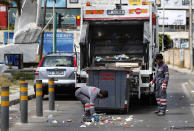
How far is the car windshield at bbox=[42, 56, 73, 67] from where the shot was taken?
18.2 m

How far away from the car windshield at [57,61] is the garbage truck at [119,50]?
2.07m

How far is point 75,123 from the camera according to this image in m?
12.1

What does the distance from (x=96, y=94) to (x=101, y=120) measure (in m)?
0.88

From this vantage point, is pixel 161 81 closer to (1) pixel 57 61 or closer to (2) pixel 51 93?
(2) pixel 51 93

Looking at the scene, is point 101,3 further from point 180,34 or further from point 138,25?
point 180,34

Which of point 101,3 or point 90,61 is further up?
point 101,3

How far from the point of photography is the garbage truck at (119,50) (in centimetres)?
1352

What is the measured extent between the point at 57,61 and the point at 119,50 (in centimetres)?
292

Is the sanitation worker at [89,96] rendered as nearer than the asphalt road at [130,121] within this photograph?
No

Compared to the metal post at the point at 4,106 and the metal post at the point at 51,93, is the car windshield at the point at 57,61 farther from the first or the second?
the metal post at the point at 4,106

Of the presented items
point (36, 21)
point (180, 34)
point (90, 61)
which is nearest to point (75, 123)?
point (90, 61)

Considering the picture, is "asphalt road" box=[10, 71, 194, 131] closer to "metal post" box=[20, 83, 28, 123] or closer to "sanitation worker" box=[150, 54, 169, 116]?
"metal post" box=[20, 83, 28, 123]

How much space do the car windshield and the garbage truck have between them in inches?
81.7

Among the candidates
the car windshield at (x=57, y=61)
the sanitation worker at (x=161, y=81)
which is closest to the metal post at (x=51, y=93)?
the sanitation worker at (x=161, y=81)
